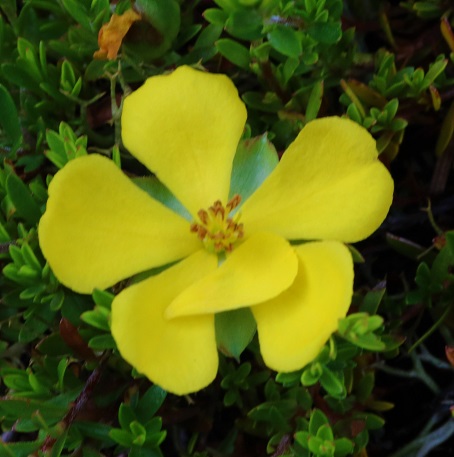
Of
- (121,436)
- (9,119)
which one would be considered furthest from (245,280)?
(9,119)

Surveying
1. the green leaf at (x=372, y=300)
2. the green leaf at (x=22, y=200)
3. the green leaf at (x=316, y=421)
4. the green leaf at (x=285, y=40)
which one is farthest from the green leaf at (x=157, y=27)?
the green leaf at (x=316, y=421)

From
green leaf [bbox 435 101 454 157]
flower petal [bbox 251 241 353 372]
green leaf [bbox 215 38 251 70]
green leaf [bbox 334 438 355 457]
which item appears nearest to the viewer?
flower petal [bbox 251 241 353 372]

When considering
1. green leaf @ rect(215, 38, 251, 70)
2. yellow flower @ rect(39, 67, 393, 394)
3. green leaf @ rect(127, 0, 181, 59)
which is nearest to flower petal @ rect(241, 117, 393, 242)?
yellow flower @ rect(39, 67, 393, 394)

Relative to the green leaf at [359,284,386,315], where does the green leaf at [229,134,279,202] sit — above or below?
above

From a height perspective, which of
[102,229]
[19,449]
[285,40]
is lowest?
[19,449]

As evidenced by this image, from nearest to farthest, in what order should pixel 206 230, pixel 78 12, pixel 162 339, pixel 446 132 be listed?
1. pixel 162 339
2. pixel 206 230
3. pixel 78 12
4. pixel 446 132

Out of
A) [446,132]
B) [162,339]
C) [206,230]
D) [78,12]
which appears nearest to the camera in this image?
[162,339]

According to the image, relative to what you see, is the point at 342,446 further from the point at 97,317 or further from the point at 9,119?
the point at 9,119

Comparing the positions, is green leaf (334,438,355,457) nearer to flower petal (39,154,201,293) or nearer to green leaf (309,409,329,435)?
green leaf (309,409,329,435)
